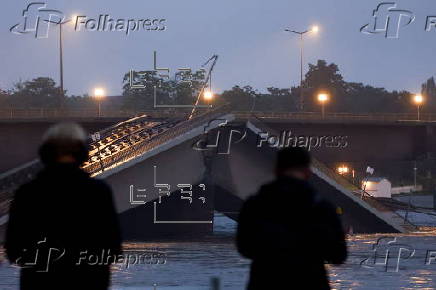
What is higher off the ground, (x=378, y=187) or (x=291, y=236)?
(x=291, y=236)

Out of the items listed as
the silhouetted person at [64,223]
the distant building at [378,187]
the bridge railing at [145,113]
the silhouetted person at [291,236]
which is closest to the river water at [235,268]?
the silhouetted person at [64,223]

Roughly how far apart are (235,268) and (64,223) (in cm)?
2155

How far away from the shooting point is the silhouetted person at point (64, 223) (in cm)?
659

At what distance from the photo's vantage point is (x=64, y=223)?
22.0 ft

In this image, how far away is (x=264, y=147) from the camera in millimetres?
52625

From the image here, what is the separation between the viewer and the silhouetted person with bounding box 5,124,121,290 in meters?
6.59

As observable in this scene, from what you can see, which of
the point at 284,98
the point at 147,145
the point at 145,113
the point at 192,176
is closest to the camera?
the point at 147,145

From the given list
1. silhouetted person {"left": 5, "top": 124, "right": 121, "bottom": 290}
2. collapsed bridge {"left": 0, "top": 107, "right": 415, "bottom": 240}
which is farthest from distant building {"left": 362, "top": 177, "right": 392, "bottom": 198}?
silhouetted person {"left": 5, "top": 124, "right": 121, "bottom": 290}

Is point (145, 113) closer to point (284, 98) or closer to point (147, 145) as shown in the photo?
point (147, 145)

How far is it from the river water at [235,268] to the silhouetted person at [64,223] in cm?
767

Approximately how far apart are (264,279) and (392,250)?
32.4 m

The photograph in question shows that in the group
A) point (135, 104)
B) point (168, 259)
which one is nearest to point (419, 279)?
point (168, 259)

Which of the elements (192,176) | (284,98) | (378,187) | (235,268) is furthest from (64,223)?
(284,98)

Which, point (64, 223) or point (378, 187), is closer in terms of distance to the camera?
point (64, 223)
